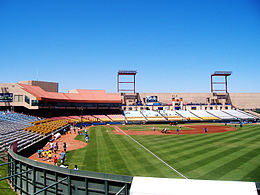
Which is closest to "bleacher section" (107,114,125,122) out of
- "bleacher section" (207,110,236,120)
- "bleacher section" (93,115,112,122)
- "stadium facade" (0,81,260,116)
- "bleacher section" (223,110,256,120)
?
"bleacher section" (93,115,112,122)

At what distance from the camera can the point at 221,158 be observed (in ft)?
66.3

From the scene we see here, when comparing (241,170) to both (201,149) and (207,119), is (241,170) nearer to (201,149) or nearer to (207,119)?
(201,149)

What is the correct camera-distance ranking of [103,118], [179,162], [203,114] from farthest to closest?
[203,114]
[103,118]
[179,162]

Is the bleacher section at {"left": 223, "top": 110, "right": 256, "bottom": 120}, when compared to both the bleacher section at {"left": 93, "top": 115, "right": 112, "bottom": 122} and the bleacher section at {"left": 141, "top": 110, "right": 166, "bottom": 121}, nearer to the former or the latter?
the bleacher section at {"left": 141, "top": 110, "right": 166, "bottom": 121}

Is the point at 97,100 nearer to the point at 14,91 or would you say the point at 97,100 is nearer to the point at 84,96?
the point at 84,96

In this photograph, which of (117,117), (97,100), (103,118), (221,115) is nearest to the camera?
(103,118)

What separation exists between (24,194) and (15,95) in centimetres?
5186

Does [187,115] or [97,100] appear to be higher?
[97,100]

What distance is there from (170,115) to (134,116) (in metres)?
13.9

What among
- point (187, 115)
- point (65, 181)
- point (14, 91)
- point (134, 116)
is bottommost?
point (134, 116)

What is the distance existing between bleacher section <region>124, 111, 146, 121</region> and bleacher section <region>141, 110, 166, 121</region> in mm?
1879

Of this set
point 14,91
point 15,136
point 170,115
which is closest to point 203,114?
point 170,115

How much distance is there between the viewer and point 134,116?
2913 inches

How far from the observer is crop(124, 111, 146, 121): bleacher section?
7050cm
